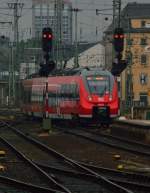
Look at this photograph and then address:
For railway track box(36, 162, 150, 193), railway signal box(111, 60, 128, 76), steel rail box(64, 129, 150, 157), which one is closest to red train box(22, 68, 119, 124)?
steel rail box(64, 129, 150, 157)

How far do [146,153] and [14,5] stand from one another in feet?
179

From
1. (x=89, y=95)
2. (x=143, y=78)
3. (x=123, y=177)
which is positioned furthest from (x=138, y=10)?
(x=123, y=177)

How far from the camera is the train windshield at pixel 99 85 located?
125ft

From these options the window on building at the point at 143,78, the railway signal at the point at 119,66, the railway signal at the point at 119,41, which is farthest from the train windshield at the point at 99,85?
the window on building at the point at 143,78

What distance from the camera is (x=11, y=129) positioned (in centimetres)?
3838

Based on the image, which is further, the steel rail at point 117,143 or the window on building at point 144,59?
the window on building at point 144,59

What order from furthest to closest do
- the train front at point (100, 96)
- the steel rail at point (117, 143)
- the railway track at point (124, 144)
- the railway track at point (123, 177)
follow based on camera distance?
1. the train front at point (100, 96)
2. the railway track at point (124, 144)
3. the steel rail at point (117, 143)
4. the railway track at point (123, 177)

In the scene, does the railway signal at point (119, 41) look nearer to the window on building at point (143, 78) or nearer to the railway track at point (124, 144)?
the railway track at point (124, 144)

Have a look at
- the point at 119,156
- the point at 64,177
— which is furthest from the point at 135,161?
the point at 64,177

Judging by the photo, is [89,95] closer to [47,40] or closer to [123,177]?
[47,40]

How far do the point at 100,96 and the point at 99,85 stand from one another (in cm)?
60

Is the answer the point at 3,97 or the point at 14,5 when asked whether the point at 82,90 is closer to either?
the point at 14,5

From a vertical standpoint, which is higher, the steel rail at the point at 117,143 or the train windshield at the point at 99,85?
the train windshield at the point at 99,85

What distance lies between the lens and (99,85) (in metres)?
38.3
